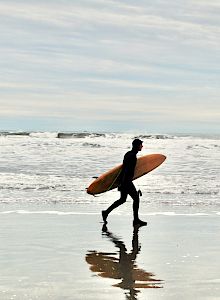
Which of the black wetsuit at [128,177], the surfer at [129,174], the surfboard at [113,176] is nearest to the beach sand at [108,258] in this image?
the surfer at [129,174]

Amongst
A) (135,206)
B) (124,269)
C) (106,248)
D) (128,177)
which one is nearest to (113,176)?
(128,177)

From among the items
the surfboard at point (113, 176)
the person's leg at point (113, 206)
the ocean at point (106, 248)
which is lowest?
the ocean at point (106, 248)

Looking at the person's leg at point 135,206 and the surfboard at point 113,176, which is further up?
the surfboard at point 113,176

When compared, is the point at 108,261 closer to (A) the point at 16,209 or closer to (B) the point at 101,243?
(B) the point at 101,243

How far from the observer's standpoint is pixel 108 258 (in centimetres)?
917

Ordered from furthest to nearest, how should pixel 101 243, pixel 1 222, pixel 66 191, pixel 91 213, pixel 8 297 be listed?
pixel 66 191 < pixel 91 213 < pixel 1 222 < pixel 101 243 < pixel 8 297

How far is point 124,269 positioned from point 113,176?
656 centimetres

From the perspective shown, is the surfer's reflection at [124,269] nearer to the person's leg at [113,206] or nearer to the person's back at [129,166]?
the person's leg at [113,206]

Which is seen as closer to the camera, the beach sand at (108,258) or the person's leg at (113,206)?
the beach sand at (108,258)

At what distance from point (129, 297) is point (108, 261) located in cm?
229

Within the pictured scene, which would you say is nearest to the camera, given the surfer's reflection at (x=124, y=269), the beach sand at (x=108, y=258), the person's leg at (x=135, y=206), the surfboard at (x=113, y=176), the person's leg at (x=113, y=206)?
the beach sand at (x=108, y=258)

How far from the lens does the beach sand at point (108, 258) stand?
6.99 metres

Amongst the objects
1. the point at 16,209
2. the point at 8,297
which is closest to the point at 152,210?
the point at 16,209

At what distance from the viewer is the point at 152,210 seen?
15.8 meters
